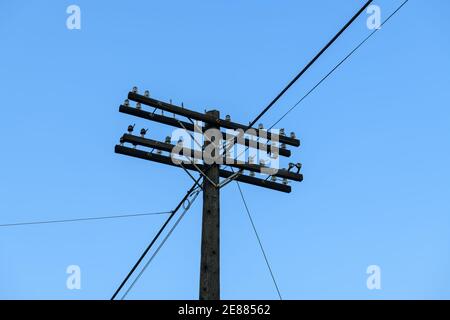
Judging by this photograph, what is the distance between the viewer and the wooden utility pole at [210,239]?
39.5ft

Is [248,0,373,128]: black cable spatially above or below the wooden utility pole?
above

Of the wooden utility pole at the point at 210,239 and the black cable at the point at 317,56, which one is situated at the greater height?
the black cable at the point at 317,56

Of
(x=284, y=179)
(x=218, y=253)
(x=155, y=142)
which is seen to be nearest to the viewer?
(x=218, y=253)

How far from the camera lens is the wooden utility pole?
12.0m

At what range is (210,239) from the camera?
1239cm
